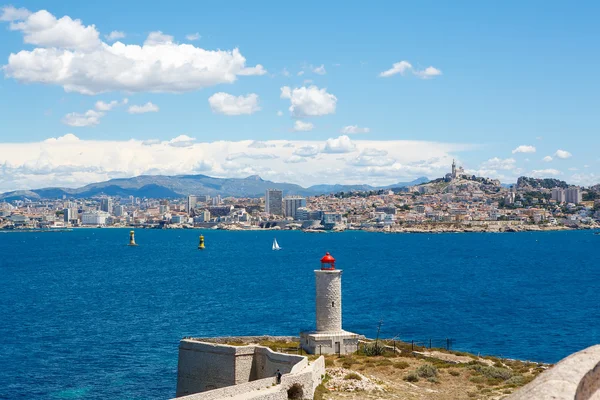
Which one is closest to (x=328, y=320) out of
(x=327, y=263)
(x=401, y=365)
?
(x=327, y=263)

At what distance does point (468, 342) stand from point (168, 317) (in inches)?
979

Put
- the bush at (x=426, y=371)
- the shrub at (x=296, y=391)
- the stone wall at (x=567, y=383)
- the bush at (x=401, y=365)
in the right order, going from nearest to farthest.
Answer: the stone wall at (x=567, y=383) → the shrub at (x=296, y=391) → the bush at (x=426, y=371) → the bush at (x=401, y=365)

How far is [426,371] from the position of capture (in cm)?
2645

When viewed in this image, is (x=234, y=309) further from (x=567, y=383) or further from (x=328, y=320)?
(x=567, y=383)

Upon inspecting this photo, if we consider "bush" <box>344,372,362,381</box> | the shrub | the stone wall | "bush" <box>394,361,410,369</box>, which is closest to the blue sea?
"bush" <box>394,361,410,369</box>

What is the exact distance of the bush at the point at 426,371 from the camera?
2628 cm

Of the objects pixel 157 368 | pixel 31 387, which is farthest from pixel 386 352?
pixel 31 387

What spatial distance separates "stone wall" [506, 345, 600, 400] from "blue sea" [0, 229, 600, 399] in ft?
95.9

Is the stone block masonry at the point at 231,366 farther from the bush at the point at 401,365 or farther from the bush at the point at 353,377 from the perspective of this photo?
the bush at the point at 401,365

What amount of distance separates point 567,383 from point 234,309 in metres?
59.8

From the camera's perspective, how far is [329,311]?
2820 cm

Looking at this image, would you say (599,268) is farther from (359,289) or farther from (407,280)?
(359,289)

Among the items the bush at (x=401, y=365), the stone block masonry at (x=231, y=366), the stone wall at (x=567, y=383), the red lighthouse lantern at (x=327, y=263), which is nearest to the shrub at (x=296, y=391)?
the stone block masonry at (x=231, y=366)

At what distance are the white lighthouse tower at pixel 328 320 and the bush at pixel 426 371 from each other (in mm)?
3291
